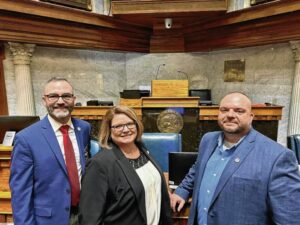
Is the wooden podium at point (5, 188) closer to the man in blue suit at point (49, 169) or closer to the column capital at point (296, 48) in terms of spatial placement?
the man in blue suit at point (49, 169)

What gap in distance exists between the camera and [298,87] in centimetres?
430

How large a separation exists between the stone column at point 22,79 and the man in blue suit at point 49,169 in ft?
11.1

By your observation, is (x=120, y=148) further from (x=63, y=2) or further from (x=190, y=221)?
(x=63, y=2)

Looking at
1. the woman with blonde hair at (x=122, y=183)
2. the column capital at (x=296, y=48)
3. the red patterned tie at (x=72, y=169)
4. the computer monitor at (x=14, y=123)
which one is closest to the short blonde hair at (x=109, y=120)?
the woman with blonde hair at (x=122, y=183)

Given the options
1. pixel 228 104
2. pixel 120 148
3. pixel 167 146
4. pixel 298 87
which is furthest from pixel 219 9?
pixel 120 148

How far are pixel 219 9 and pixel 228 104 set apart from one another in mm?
4208

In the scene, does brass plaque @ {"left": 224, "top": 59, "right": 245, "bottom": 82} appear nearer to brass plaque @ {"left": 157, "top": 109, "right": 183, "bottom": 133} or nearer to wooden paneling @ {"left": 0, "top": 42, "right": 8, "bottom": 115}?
brass plaque @ {"left": 157, "top": 109, "right": 183, "bottom": 133}

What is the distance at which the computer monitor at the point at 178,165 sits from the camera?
70.0 inches

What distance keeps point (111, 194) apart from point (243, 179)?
701mm

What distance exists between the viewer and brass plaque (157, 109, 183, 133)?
398cm

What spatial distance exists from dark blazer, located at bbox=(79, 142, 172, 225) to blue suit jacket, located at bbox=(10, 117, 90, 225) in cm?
27

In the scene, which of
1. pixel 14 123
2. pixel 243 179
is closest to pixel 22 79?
pixel 14 123

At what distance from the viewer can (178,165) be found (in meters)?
1.80

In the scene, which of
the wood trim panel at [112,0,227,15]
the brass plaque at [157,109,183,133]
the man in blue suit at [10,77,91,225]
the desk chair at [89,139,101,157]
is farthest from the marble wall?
the man in blue suit at [10,77,91,225]
